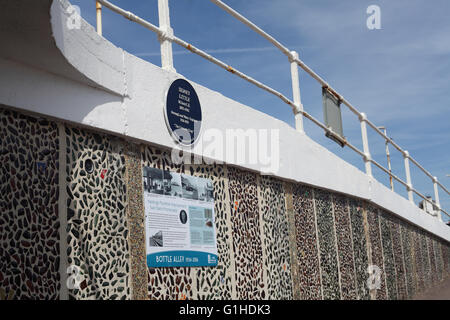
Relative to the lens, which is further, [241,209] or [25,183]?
[241,209]

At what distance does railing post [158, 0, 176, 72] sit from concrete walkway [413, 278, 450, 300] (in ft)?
27.9

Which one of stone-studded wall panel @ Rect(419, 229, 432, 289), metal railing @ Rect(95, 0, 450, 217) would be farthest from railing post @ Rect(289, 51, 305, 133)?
stone-studded wall panel @ Rect(419, 229, 432, 289)

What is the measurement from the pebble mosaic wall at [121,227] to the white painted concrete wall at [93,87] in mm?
135

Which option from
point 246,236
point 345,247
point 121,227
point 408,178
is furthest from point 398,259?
point 121,227

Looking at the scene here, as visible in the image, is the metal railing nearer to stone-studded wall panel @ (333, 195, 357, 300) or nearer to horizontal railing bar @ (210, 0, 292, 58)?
horizontal railing bar @ (210, 0, 292, 58)

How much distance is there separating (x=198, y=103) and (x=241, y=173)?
1.07 meters

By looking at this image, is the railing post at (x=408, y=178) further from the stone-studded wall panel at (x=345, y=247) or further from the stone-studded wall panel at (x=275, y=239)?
the stone-studded wall panel at (x=275, y=239)

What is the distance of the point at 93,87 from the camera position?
14.7 ft

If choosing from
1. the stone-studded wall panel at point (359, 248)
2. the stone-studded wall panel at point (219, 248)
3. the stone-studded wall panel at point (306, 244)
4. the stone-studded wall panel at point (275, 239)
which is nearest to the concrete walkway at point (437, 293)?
the stone-studded wall panel at point (359, 248)

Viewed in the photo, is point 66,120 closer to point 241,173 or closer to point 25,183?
point 25,183

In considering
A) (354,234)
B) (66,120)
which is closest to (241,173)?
(66,120)

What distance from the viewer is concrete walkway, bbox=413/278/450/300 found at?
38.6 feet

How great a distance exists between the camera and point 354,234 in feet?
30.9
